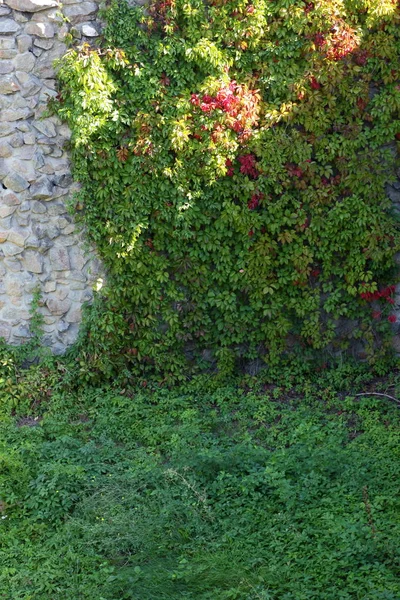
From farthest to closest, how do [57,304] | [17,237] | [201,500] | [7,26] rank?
[57,304]
[17,237]
[7,26]
[201,500]

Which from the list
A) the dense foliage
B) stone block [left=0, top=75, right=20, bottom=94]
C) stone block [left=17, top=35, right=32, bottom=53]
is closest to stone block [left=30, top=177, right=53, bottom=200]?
the dense foliage

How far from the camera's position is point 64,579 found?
4.28 metres

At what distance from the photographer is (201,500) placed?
4.66 metres

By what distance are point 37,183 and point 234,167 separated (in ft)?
5.46

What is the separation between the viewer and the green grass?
408 cm

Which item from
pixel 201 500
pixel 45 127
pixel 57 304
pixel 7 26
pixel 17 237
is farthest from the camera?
pixel 57 304

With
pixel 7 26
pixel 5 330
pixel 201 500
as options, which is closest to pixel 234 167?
pixel 7 26

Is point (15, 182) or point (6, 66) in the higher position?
point (6, 66)

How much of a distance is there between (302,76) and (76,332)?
2.89 m

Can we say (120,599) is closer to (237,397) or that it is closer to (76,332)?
(237,397)

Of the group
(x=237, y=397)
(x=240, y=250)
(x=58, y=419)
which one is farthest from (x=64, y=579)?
(x=240, y=250)

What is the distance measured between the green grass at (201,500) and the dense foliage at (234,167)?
78 centimetres

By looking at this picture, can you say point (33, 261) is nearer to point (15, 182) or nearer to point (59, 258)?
point (59, 258)

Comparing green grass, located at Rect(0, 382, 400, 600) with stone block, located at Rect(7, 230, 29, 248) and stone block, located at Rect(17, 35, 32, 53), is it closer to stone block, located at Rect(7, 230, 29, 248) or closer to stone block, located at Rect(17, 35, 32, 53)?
stone block, located at Rect(7, 230, 29, 248)
